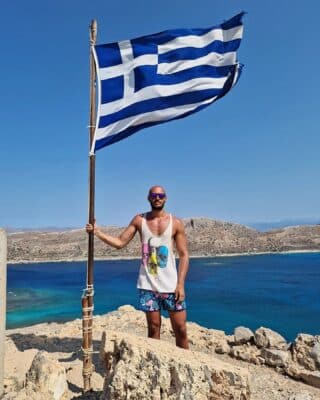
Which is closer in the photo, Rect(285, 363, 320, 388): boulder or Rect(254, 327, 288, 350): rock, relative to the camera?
Rect(285, 363, 320, 388): boulder

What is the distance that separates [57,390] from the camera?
14.6 feet

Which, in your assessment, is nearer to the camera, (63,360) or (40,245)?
(63,360)

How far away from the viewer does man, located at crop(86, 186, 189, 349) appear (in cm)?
500

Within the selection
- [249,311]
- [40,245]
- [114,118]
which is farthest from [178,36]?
[40,245]

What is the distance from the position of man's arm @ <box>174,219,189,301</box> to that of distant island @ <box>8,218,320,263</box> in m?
100

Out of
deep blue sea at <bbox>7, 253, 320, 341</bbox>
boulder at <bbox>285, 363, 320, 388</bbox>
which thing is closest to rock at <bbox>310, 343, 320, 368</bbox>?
boulder at <bbox>285, 363, 320, 388</bbox>

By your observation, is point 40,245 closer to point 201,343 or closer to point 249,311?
point 249,311

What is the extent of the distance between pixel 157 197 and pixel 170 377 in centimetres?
230

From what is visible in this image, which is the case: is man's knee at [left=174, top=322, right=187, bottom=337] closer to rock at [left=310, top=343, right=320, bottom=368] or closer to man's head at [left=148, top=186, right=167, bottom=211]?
man's head at [left=148, top=186, right=167, bottom=211]

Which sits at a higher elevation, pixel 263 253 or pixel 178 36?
pixel 178 36

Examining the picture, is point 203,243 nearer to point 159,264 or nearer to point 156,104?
point 156,104

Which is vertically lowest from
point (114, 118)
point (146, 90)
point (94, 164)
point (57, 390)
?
point (57, 390)

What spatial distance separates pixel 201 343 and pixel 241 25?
6.32 meters

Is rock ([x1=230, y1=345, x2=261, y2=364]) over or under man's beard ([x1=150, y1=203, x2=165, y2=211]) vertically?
under
